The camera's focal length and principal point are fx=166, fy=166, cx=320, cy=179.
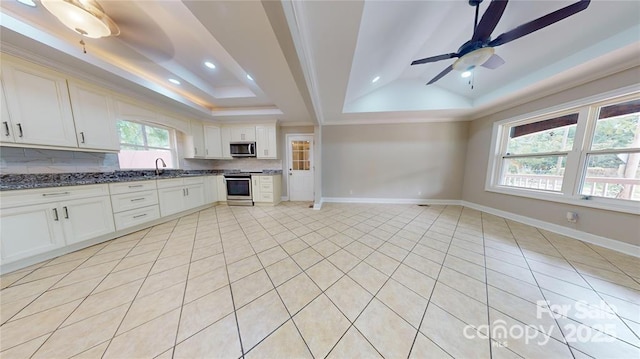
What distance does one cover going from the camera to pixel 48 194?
188cm

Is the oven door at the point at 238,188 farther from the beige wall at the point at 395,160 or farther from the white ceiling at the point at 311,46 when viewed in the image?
the beige wall at the point at 395,160

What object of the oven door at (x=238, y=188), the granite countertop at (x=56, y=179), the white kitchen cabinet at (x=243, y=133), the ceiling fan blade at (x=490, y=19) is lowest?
the oven door at (x=238, y=188)

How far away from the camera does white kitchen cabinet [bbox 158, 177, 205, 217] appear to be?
3.04m

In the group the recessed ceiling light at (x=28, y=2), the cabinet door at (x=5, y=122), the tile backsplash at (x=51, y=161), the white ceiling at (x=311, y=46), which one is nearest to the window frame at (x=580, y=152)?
the white ceiling at (x=311, y=46)

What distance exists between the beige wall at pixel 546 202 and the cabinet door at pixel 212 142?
6.25 metres

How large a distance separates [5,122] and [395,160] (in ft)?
19.4

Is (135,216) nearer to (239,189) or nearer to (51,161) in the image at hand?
(51,161)

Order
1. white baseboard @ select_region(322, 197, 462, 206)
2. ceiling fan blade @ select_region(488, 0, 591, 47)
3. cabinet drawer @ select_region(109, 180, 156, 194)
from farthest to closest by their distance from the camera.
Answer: white baseboard @ select_region(322, 197, 462, 206) → cabinet drawer @ select_region(109, 180, 156, 194) → ceiling fan blade @ select_region(488, 0, 591, 47)

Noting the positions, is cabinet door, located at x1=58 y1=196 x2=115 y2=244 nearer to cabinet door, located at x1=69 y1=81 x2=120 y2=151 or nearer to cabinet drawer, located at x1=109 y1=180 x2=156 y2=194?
cabinet drawer, located at x1=109 y1=180 x2=156 y2=194

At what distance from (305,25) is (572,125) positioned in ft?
13.6

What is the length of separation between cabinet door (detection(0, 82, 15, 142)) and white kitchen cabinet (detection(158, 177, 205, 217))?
138 centimetres

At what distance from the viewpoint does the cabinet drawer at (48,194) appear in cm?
167

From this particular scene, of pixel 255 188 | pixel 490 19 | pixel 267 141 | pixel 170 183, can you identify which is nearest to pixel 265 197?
pixel 255 188

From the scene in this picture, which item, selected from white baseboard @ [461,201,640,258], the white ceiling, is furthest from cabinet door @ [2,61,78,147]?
white baseboard @ [461,201,640,258]
